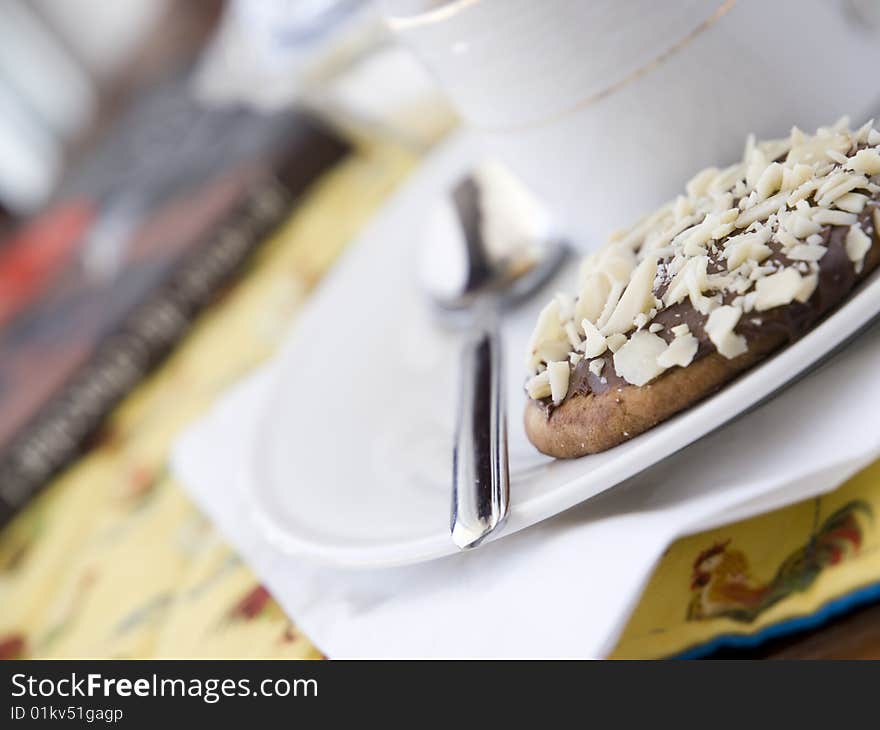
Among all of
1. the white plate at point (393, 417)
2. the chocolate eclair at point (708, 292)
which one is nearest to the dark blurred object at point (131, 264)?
the white plate at point (393, 417)

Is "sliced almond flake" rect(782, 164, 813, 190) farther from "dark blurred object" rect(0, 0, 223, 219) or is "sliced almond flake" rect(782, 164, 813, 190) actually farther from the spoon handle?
"dark blurred object" rect(0, 0, 223, 219)

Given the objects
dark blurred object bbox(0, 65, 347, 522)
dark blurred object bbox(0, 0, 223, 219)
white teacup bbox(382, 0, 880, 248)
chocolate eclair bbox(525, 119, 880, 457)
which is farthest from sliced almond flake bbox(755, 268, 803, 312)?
dark blurred object bbox(0, 0, 223, 219)

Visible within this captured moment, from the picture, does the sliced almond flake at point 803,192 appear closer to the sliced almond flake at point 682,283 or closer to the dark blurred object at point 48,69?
the sliced almond flake at point 682,283

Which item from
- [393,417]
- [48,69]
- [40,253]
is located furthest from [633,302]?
[48,69]

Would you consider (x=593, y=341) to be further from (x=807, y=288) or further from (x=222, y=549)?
(x=222, y=549)

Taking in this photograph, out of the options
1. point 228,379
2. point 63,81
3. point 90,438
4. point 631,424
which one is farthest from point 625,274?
point 63,81

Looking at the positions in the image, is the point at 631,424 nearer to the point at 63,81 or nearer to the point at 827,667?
the point at 827,667
